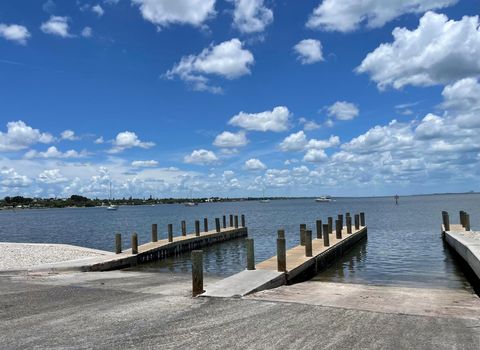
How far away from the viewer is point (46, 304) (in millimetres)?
10367

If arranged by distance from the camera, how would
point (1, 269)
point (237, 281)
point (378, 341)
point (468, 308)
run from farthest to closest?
point (1, 269) → point (237, 281) → point (468, 308) → point (378, 341)

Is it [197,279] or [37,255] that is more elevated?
[197,279]

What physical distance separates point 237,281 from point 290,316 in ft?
12.2

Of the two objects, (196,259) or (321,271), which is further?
(321,271)

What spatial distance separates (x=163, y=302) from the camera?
10305mm

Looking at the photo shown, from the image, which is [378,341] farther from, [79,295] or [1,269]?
[1,269]

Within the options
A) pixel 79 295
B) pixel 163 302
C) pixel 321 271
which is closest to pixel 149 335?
pixel 163 302

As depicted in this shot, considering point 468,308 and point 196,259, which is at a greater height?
point 196,259

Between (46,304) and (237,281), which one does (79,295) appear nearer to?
(46,304)

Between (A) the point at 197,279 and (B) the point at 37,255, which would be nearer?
(A) the point at 197,279

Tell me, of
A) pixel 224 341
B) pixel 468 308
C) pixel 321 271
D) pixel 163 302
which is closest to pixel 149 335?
pixel 224 341

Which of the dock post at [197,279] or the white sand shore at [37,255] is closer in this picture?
the dock post at [197,279]

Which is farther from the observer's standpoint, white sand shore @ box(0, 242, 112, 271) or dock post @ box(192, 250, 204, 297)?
white sand shore @ box(0, 242, 112, 271)

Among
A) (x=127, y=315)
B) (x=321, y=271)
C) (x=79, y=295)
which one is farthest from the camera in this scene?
(x=321, y=271)
